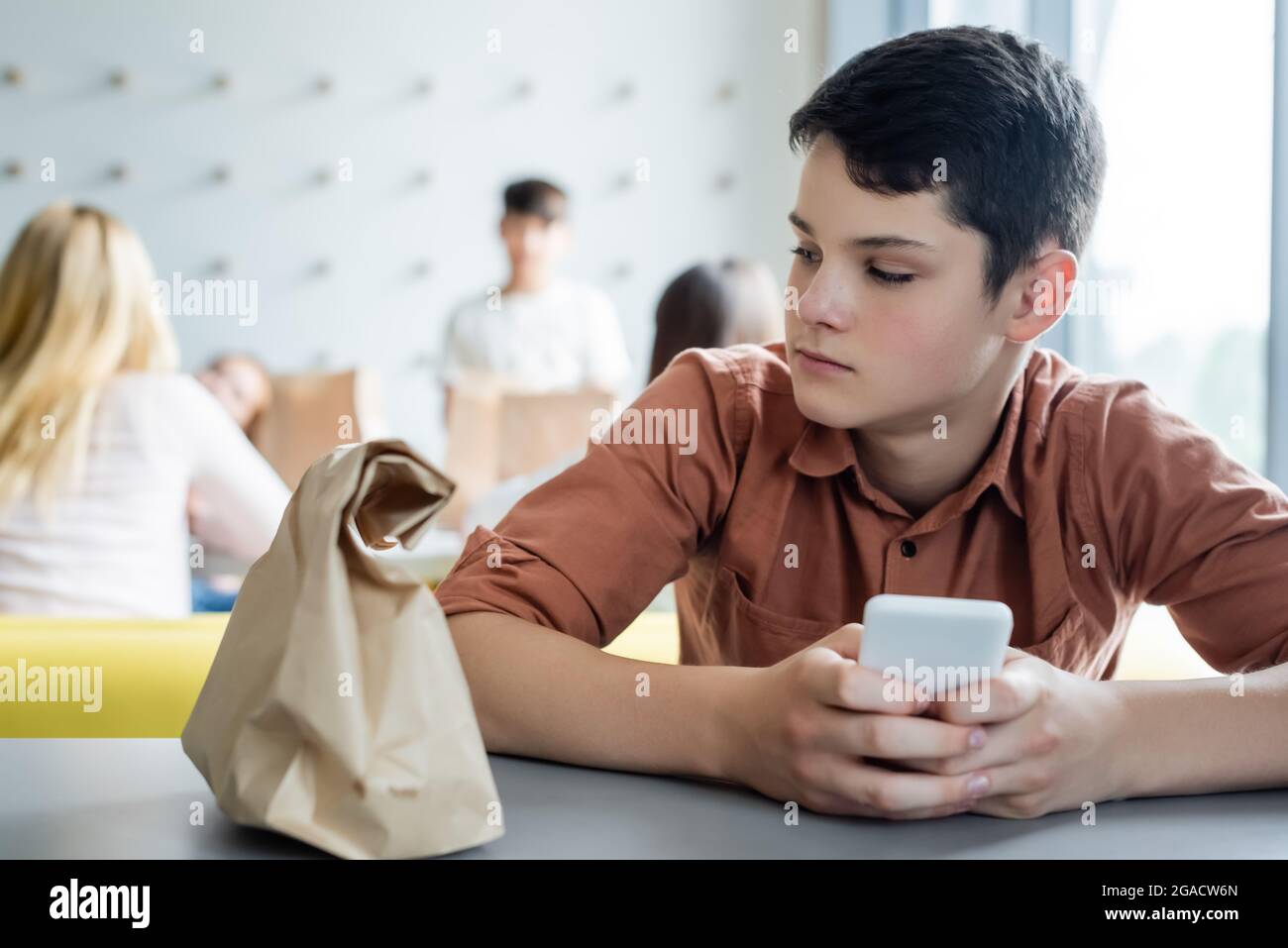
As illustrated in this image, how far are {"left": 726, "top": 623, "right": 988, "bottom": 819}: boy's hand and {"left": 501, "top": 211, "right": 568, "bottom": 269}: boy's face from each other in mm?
3669

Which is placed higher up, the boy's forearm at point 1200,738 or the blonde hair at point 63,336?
the blonde hair at point 63,336

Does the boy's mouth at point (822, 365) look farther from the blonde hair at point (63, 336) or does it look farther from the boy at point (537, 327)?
the boy at point (537, 327)

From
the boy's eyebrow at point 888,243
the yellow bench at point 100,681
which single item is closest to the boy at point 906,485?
the boy's eyebrow at point 888,243

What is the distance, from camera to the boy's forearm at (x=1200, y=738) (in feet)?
2.42

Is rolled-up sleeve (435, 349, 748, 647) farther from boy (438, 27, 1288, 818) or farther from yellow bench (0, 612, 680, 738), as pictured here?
yellow bench (0, 612, 680, 738)

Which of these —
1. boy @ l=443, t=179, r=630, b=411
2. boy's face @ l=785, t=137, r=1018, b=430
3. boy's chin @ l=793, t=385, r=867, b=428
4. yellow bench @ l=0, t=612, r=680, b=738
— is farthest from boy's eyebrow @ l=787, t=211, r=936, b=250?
boy @ l=443, t=179, r=630, b=411

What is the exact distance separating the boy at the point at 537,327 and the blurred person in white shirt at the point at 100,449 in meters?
2.28

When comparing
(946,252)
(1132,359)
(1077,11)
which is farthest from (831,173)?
(1077,11)

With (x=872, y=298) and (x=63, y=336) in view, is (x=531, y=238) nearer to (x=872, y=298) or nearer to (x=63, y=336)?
(x=63, y=336)

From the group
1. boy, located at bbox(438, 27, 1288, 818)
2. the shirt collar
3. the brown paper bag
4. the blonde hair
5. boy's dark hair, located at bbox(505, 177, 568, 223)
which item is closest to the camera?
the brown paper bag

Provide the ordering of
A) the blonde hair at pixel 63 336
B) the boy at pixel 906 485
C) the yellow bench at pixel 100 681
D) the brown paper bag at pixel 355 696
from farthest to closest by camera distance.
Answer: the blonde hair at pixel 63 336 → the yellow bench at pixel 100 681 → the boy at pixel 906 485 → the brown paper bag at pixel 355 696

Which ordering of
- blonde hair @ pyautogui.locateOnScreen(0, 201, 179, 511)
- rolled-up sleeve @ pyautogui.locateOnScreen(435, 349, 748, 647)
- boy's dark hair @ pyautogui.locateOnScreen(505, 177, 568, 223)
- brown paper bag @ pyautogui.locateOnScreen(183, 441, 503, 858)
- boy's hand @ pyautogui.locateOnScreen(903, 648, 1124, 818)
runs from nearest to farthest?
brown paper bag @ pyautogui.locateOnScreen(183, 441, 503, 858) < boy's hand @ pyautogui.locateOnScreen(903, 648, 1124, 818) < rolled-up sleeve @ pyautogui.locateOnScreen(435, 349, 748, 647) < blonde hair @ pyautogui.locateOnScreen(0, 201, 179, 511) < boy's dark hair @ pyautogui.locateOnScreen(505, 177, 568, 223)

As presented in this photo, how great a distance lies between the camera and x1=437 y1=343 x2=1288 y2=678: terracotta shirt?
101cm

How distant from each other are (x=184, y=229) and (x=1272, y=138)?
4044 millimetres
